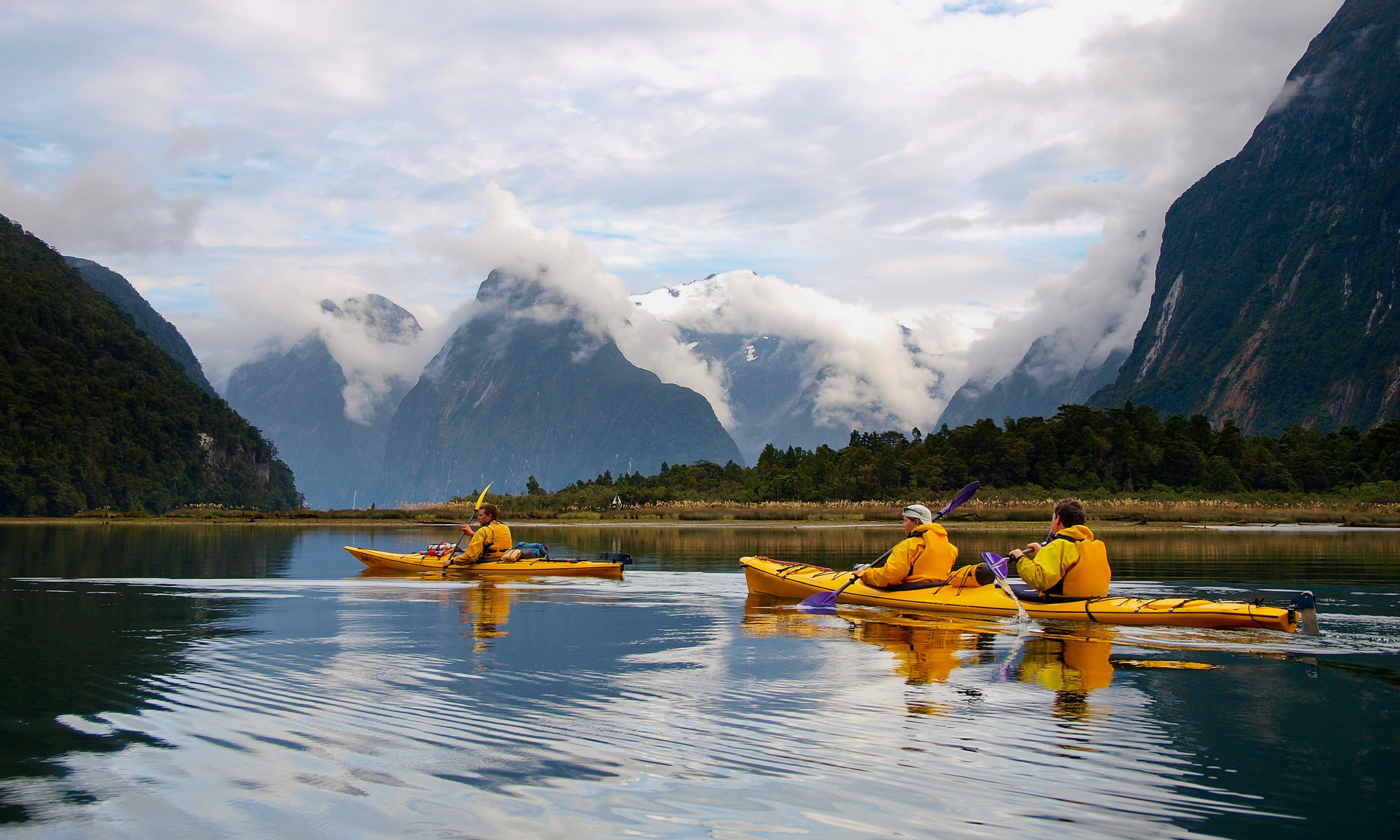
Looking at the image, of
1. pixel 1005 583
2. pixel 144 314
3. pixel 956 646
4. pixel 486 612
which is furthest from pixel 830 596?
pixel 144 314

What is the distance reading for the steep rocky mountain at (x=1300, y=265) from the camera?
Answer: 12125 centimetres

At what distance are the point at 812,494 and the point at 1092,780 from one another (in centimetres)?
6508

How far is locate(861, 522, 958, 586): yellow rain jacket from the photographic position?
16297mm

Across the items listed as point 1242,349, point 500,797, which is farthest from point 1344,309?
point 500,797

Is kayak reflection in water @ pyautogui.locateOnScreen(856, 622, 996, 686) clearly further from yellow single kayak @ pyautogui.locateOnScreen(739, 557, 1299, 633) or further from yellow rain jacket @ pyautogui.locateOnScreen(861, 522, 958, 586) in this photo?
yellow rain jacket @ pyautogui.locateOnScreen(861, 522, 958, 586)

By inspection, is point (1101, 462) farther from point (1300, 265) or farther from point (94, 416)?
point (1300, 265)

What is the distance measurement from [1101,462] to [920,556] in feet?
178

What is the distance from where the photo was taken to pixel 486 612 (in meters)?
17.5

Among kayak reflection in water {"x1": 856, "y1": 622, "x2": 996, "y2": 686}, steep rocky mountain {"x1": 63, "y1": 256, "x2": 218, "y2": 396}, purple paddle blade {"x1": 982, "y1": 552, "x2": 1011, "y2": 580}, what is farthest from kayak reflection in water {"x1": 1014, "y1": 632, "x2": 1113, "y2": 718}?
steep rocky mountain {"x1": 63, "y1": 256, "x2": 218, "y2": 396}

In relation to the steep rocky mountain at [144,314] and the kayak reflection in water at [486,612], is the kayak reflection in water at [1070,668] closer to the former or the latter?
the kayak reflection in water at [486,612]

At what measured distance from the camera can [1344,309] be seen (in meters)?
127

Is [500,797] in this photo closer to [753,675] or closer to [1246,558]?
[753,675]

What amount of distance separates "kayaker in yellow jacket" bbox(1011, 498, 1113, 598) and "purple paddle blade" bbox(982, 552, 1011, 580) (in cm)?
68

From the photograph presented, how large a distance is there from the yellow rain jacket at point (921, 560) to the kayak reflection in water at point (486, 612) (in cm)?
613
